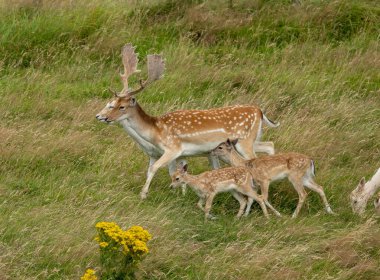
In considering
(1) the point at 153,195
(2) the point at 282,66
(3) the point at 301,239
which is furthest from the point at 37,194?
(2) the point at 282,66

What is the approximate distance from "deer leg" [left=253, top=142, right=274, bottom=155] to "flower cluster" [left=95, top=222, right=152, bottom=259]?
3.15 metres

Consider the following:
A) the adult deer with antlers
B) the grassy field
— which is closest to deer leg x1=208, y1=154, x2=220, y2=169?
the adult deer with antlers

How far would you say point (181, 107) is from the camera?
515 inches

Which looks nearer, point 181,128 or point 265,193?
point 265,193

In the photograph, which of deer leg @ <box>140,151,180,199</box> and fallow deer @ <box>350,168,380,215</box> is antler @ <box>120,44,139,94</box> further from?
fallow deer @ <box>350,168,380,215</box>

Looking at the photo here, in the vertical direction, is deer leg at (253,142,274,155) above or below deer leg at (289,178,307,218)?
below

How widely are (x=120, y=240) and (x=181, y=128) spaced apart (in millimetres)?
2607

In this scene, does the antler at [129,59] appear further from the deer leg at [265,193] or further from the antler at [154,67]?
the deer leg at [265,193]

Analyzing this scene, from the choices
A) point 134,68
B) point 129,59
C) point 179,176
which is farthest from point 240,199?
point 129,59

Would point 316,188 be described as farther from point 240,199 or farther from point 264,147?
point 264,147

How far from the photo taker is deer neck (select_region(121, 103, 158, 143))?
10.8 meters

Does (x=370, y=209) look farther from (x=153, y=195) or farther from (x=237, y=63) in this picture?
(x=237, y=63)

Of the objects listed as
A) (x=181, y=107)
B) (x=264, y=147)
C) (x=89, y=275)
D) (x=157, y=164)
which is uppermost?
(x=89, y=275)

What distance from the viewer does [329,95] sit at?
1356 centimetres
